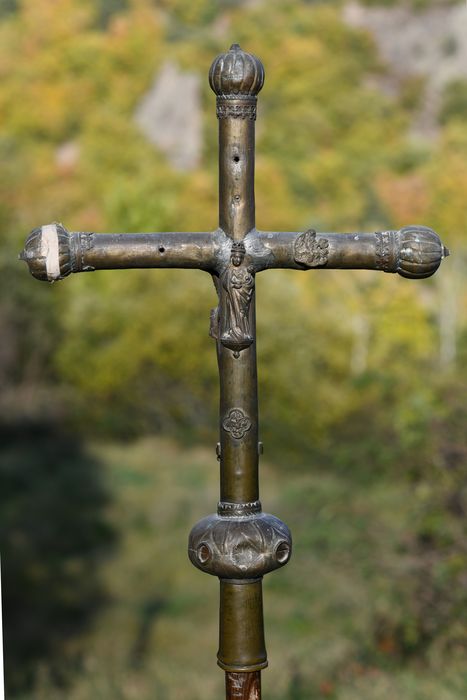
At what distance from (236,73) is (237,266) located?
1.52 feet

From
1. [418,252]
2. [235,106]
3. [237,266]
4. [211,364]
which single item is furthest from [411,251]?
[211,364]

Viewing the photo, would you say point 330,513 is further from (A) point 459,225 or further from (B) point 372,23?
Result: (B) point 372,23

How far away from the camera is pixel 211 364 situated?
19594 millimetres

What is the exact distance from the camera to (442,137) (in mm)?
22891

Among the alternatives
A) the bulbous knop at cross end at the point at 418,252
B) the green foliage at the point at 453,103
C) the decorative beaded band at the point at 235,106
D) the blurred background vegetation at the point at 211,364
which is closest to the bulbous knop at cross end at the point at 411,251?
the bulbous knop at cross end at the point at 418,252

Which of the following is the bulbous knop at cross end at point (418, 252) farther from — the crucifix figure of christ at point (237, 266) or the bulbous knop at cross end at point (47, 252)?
the bulbous knop at cross end at point (47, 252)

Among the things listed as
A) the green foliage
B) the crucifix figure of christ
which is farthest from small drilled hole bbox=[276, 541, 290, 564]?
the green foliage

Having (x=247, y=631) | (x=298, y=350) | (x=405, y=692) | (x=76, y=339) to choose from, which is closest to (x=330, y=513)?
(x=405, y=692)

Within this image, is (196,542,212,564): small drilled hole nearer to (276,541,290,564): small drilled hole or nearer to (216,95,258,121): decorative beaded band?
(276,541,290,564): small drilled hole

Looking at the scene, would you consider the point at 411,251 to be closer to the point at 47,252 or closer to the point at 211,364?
the point at 47,252

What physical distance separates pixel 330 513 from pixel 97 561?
5.70m

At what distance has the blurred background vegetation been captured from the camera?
31.0ft

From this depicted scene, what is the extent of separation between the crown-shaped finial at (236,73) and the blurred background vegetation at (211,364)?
5.49 metres

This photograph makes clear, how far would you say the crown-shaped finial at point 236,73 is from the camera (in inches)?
103
